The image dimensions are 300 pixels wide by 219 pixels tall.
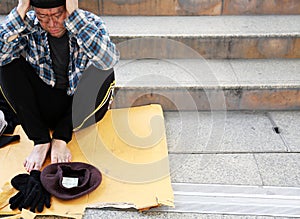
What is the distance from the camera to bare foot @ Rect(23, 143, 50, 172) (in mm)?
1589

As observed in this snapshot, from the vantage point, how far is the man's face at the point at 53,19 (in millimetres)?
1435

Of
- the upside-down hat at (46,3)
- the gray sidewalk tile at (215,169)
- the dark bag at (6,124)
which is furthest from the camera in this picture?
the dark bag at (6,124)

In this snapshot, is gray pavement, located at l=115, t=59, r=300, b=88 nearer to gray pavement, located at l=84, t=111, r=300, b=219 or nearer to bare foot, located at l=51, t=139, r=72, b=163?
gray pavement, located at l=84, t=111, r=300, b=219

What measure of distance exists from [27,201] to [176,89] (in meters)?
0.95

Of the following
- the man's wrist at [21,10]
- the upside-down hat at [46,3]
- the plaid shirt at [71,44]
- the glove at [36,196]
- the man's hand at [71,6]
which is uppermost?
the upside-down hat at [46,3]

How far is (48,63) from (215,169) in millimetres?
867

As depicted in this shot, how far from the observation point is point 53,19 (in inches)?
58.1

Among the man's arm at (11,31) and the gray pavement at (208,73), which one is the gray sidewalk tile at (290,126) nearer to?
the gray pavement at (208,73)

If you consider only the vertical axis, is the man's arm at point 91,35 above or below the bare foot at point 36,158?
above

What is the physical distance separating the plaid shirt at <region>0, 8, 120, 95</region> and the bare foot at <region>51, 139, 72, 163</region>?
23cm

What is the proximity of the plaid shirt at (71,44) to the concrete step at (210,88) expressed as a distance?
384 millimetres

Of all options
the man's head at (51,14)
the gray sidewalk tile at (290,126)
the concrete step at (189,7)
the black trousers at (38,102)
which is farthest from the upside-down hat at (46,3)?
the gray sidewalk tile at (290,126)

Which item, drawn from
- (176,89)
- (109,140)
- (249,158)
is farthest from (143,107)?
(249,158)

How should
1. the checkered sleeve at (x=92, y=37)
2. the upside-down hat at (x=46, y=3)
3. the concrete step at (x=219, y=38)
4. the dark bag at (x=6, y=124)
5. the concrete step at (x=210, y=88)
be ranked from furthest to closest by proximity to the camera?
the concrete step at (x=219, y=38) → the concrete step at (x=210, y=88) → the dark bag at (x=6, y=124) → the checkered sleeve at (x=92, y=37) → the upside-down hat at (x=46, y=3)
